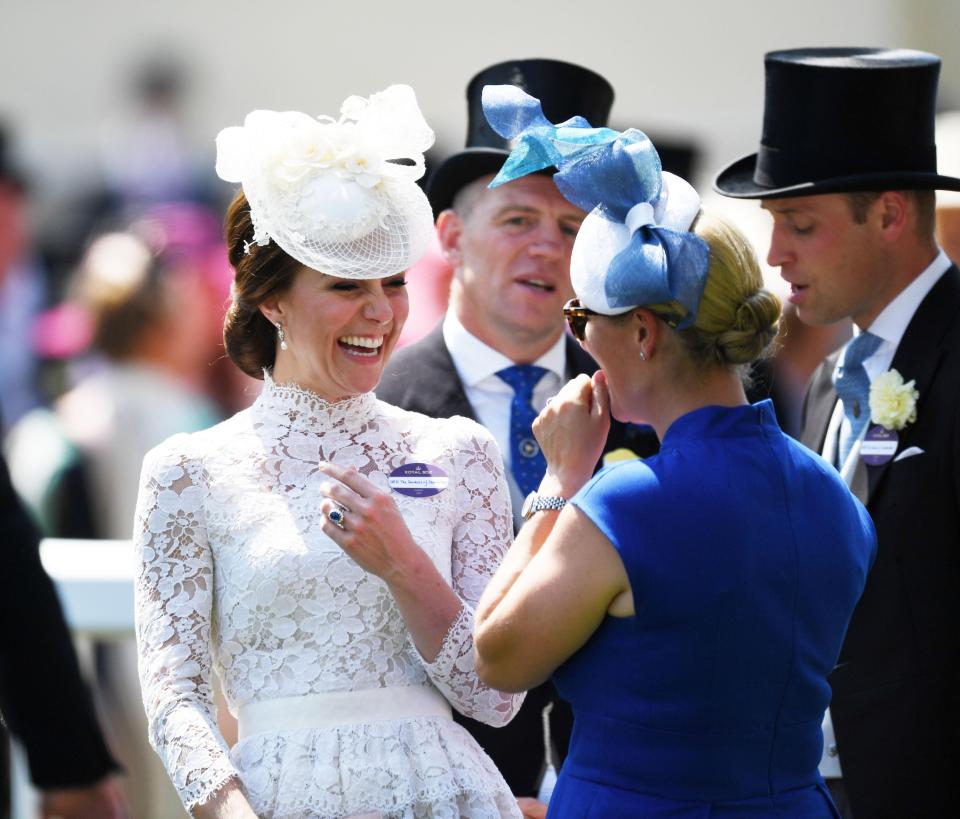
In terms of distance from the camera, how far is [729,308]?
8.87 feet

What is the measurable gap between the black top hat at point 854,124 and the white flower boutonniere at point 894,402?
1.66ft

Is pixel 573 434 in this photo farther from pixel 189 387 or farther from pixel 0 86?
pixel 0 86

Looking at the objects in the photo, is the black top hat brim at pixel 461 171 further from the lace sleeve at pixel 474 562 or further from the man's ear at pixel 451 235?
the lace sleeve at pixel 474 562

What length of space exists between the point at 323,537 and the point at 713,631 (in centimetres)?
85

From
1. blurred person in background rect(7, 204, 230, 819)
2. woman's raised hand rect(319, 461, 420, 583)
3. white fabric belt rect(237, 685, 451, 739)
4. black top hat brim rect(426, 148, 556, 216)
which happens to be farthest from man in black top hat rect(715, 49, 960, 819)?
blurred person in background rect(7, 204, 230, 819)

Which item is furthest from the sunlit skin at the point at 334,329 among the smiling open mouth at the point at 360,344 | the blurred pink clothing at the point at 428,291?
the blurred pink clothing at the point at 428,291

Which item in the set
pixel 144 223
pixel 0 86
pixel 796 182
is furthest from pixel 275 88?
pixel 796 182

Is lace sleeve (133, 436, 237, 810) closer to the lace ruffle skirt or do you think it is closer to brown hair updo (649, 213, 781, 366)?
the lace ruffle skirt

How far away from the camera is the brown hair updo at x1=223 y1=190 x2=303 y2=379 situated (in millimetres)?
3254

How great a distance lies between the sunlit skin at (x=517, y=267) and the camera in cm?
446

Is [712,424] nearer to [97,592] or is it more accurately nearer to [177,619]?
[177,619]

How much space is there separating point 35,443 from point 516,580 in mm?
3331

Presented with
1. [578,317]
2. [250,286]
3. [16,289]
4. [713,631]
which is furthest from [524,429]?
[16,289]

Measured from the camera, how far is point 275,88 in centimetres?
988
